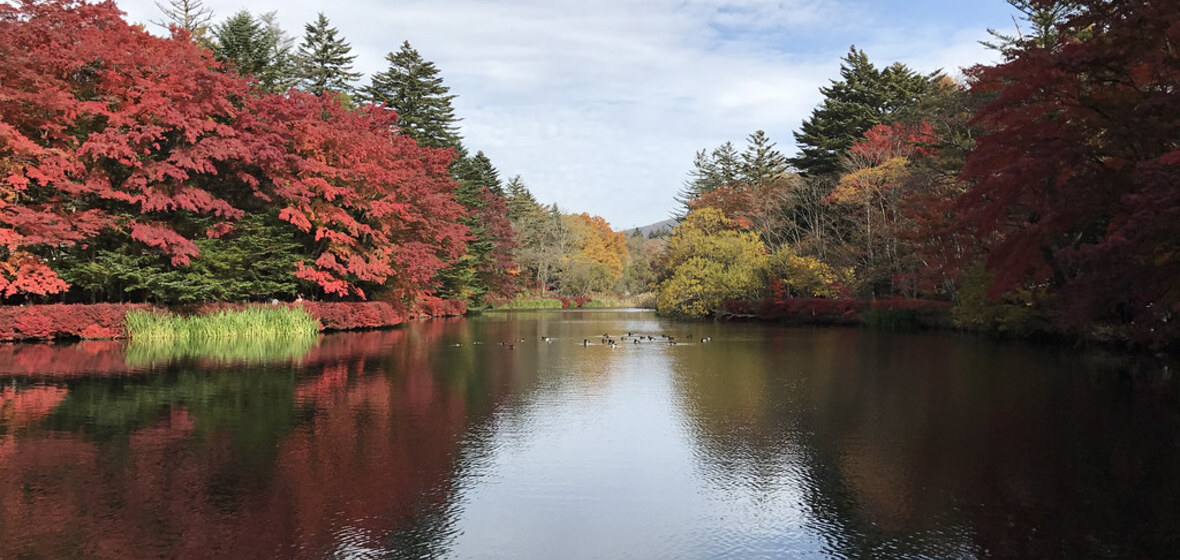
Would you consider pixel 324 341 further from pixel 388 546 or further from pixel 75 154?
pixel 388 546

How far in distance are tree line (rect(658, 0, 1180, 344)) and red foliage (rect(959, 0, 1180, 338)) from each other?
0.04 m

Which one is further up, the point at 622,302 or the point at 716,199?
the point at 716,199

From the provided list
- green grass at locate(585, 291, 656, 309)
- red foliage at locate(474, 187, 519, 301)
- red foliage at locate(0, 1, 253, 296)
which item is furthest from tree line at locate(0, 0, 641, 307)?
green grass at locate(585, 291, 656, 309)

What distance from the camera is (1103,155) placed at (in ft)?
43.8

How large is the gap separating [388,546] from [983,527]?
12.7 ft

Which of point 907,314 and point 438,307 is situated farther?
point 438,307

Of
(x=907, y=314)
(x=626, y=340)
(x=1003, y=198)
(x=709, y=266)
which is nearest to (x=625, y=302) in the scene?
(x=709, y=266)

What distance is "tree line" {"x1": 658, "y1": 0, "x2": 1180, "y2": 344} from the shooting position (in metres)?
12.1

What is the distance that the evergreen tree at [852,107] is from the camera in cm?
4198

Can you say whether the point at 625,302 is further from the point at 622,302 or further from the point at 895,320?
the point at 895,320

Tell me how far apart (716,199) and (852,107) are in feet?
31.7

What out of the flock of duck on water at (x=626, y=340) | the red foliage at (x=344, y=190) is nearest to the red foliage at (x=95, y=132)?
the red foliage at (x=344, y=190)

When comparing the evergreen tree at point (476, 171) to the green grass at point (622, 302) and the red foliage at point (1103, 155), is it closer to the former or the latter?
the green grass at point (622, 302)

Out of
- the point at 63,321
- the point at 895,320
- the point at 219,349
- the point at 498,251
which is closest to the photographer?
the point at 219,349
